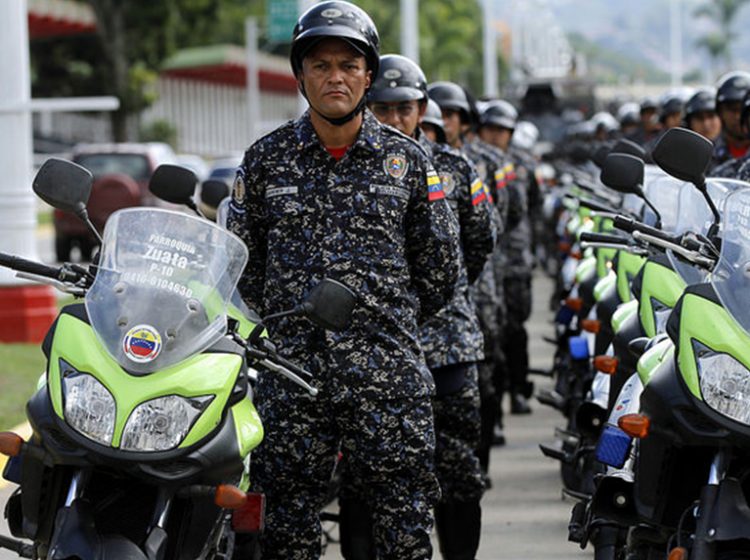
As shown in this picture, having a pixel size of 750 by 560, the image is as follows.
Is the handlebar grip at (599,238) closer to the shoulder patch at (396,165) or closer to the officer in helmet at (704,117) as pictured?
the shoulder patch at (396,165)

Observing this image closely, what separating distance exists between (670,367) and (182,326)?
4.47 ft

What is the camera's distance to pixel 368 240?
17.4 feet

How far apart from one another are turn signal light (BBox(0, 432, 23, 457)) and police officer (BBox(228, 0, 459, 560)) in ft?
2.35

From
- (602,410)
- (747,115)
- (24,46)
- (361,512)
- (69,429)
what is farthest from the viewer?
(24,46)

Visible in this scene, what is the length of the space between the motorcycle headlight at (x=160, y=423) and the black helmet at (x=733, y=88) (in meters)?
5.55

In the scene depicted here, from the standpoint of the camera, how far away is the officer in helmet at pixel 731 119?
379 inches

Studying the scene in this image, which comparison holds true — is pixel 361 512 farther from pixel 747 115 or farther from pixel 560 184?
pixel 560 184

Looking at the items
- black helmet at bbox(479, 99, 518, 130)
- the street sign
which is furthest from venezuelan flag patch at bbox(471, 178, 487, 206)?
the street sign

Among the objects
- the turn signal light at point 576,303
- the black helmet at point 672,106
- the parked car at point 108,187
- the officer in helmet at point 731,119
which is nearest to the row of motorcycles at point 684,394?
the officer in helmet at point 731,119

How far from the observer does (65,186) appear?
5164mm

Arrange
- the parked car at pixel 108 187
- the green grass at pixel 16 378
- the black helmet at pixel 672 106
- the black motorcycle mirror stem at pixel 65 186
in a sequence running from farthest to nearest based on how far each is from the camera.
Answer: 1. the parked car at pixel 108 187
2. the black helmet at pixel 672 106
3. the green grass at pixel 16 378
4. the black motorcycle mirror stem at pixel 65 186

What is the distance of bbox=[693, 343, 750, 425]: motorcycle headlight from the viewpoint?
4.85 m

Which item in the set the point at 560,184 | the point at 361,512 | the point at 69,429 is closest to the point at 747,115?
the point at 361,512

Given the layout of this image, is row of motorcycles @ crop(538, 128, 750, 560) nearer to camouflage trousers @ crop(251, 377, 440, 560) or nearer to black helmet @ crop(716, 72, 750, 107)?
camouflage trousers @ crop(251, 377, 440, 560)
